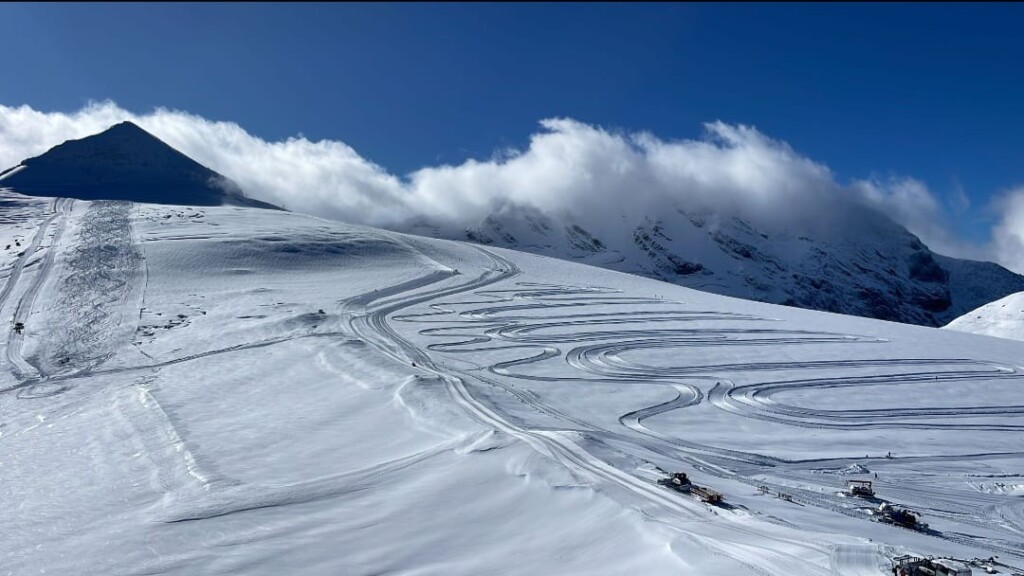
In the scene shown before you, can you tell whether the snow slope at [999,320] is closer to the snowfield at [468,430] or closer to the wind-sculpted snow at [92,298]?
the snowfield at [468,430]

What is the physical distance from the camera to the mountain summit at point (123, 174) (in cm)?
8944

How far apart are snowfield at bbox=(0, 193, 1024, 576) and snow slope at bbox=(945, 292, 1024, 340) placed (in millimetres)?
22577

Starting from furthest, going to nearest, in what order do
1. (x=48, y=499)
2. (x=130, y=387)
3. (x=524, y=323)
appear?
(x=524, y=323), (x=130, y=387), (x=48, y=499)

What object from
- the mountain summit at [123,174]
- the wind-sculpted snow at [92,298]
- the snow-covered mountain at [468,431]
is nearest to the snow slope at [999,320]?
the snow-covered mountain at [468,431]

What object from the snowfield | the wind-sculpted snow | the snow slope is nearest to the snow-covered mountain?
the snowfield

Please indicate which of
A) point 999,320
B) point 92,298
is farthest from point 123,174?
point 999,320

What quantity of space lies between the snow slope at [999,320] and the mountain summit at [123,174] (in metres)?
88.7

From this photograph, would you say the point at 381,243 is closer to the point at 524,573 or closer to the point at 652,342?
the point at 652,342

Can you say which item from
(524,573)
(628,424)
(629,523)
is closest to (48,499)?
(524,573)

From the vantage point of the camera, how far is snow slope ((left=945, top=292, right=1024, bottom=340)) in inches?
2430

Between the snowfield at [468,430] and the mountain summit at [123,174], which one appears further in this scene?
the mountain summit at [123,174]

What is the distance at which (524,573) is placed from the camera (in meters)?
12.8

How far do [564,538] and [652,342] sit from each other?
2521 cm

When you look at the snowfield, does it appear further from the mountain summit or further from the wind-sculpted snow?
the mountain summit
